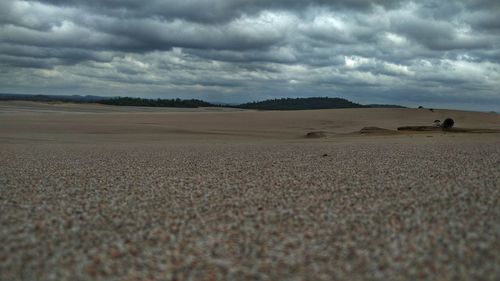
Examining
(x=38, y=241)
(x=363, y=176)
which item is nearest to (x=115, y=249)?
(x=38, y=241)

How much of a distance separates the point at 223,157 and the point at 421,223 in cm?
906

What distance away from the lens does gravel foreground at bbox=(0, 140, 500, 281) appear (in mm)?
4930

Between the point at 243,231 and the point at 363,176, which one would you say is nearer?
the point at 243,231

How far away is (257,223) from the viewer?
6602mm

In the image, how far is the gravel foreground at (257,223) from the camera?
16.2ft

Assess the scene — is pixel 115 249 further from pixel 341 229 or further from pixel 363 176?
pixel 363 176

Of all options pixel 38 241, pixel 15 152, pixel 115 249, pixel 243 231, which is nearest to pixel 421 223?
pixel 243 231

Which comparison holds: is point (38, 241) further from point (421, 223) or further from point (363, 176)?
point (363, 176)

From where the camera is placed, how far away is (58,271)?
4914 millimetres

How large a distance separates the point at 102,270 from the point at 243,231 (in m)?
1.98

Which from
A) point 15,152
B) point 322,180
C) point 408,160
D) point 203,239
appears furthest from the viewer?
point 15,152

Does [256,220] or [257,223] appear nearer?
[257,223]

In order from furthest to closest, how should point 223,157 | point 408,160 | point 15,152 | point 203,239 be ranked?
point 15,152
point 223,157
point 408,160
point 203,239

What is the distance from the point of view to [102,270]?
4.95 metres
